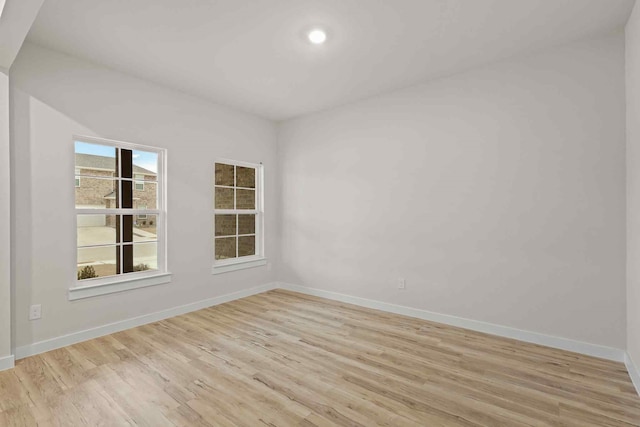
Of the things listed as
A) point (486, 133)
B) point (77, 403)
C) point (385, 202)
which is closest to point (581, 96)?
point (486, 133)

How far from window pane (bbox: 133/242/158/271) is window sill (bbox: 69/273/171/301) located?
7.5 inches

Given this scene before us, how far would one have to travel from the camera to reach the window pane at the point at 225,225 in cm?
455

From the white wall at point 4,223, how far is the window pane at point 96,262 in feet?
2.27

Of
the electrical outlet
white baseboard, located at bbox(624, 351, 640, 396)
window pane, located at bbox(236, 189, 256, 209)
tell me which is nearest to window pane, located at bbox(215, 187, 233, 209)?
window pane, located at bbox(236, 189, 256, 209)

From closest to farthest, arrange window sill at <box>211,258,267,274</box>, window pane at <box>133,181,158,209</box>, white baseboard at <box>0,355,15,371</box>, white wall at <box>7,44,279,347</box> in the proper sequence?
white baseboard at <box>0,355,15,371</box> → white wall at <box>7,44,279,347</box> → window pane at <box>133,181,158,209</box> → window sill at <box>211,258,267,274</box>

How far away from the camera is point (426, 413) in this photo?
6.44ft

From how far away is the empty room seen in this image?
7.32ft

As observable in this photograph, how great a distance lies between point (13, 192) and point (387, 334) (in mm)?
3570

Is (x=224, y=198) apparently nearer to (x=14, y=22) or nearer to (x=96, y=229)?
(x=96, y=229)

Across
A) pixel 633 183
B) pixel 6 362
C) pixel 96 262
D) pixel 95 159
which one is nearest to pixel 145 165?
pixel 95 159

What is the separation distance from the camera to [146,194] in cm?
370

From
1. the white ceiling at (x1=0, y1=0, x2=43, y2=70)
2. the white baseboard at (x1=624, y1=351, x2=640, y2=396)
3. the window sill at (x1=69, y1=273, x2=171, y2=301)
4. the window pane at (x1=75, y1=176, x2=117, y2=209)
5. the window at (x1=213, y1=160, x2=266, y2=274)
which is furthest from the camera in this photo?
the window at (x1=213, y1=160, x2=266, y2=274)

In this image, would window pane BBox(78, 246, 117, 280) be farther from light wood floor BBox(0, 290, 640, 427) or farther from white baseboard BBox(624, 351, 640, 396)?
white baseboard BBox(624, 351, 640, 396)

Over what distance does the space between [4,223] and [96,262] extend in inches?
37.2
